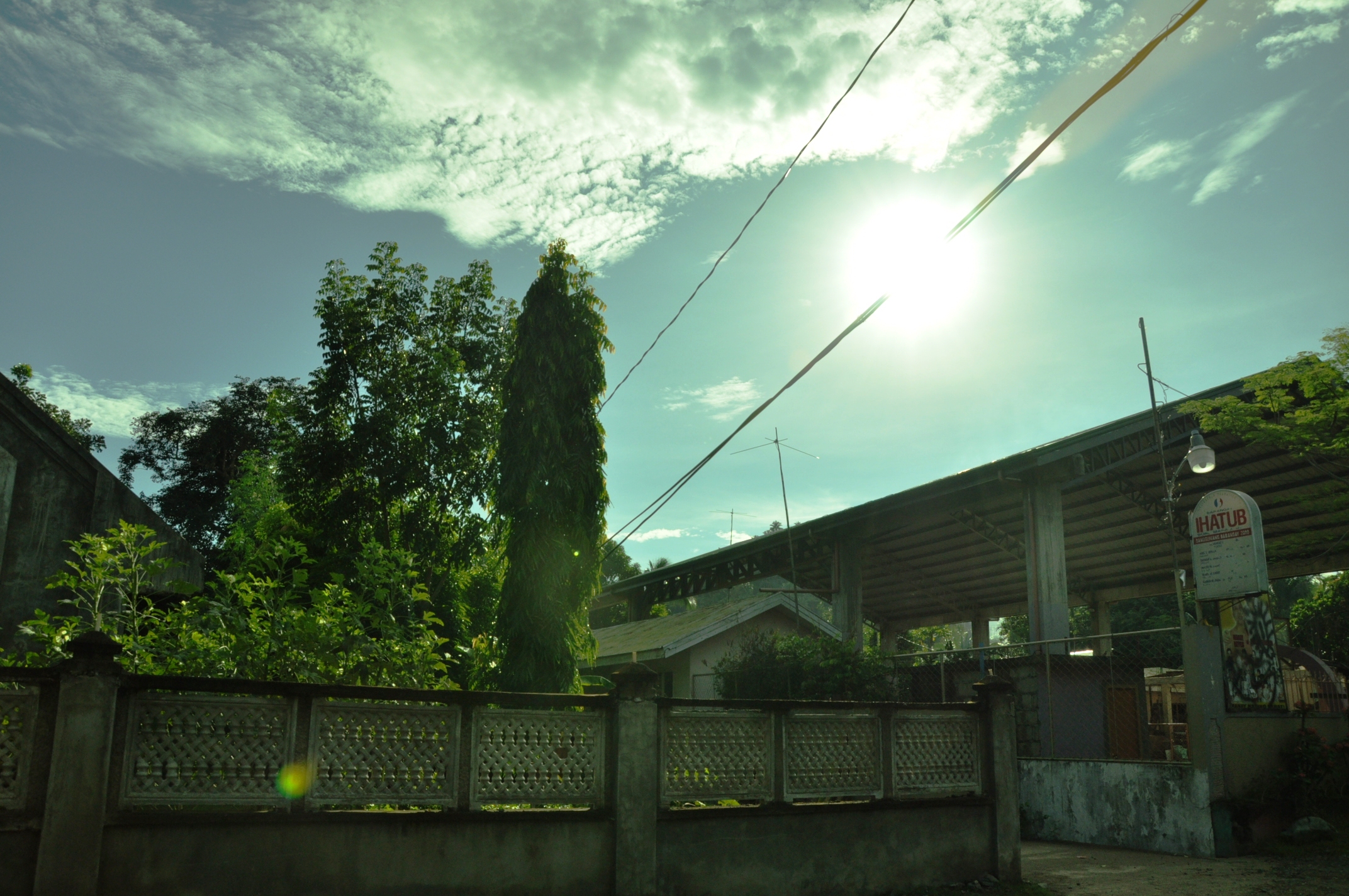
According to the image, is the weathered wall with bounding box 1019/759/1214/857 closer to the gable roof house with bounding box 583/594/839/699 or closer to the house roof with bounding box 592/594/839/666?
the house roof with bounding box 592/594/839/666

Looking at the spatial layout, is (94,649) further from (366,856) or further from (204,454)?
(204,454)

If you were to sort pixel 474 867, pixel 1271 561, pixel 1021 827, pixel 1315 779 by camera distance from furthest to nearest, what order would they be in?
1. pixel 1271 561
2. pixel 1021 827
3. pixel 1315 779
4. pixel 474 867

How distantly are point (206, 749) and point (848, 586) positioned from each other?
19.8 m

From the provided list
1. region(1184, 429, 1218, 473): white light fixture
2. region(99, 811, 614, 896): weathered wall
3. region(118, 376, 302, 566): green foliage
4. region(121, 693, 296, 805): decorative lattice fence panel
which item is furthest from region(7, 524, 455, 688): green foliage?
region(118, 376, 302, 566): green foliage

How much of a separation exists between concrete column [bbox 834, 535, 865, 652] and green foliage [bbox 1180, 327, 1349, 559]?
9.72 m

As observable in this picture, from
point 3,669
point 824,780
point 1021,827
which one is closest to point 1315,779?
point 1021,827

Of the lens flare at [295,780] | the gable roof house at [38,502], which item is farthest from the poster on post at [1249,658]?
the gable roof house at [38,502]

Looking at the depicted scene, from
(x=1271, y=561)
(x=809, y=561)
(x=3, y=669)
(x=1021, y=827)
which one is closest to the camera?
(x=3, y=669)

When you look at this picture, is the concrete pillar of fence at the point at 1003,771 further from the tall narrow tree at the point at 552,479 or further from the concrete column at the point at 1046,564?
the concrete column at the point at 1046,564

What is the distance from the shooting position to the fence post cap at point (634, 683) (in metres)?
8.42

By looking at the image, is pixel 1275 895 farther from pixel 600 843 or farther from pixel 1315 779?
pixel 600 843

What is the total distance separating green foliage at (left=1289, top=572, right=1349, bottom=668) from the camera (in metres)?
25.2

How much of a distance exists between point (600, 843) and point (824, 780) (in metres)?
2.50

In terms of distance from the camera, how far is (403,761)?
7531 mm
